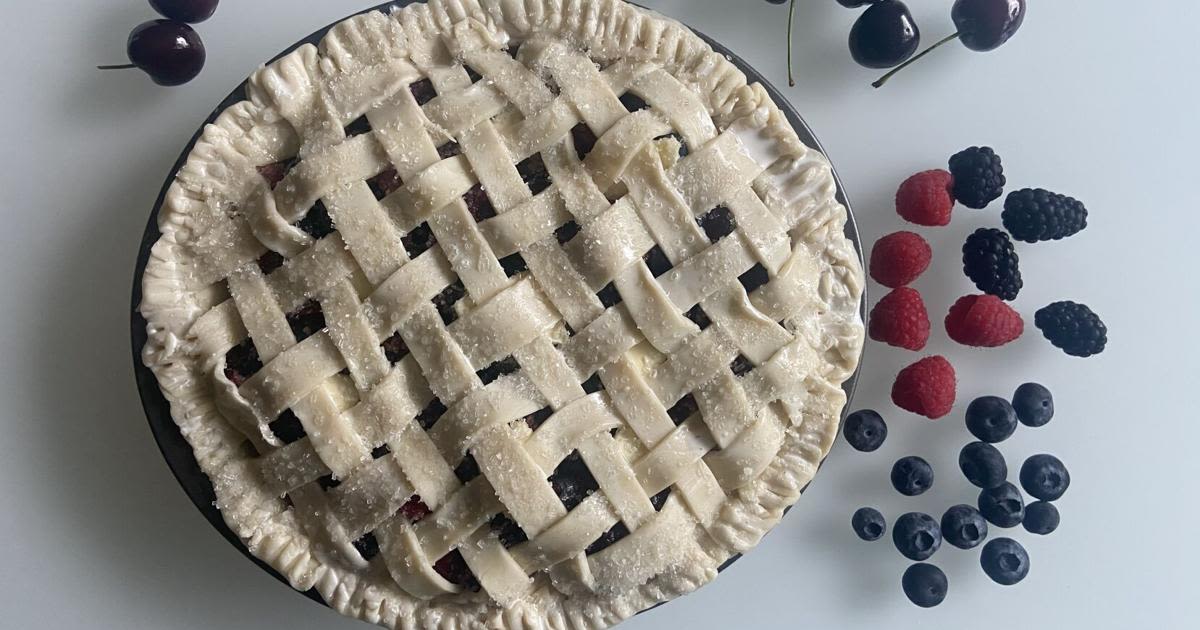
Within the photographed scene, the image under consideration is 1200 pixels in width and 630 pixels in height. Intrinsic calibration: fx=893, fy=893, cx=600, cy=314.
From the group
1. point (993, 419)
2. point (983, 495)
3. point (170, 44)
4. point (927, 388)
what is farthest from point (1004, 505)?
point (170, 44)

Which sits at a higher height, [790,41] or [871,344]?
[790,41]

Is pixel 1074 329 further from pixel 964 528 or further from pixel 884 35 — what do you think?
pixel 884 35

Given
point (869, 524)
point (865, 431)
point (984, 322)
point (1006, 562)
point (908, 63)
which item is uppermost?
point (908, 63)

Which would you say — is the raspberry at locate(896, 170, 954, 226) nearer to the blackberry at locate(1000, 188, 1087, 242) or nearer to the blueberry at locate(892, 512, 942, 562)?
the blackberry at locate(1000, 188, 1087, 242)

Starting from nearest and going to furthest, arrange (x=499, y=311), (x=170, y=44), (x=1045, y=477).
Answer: (x=499, y=311)
(x=170, y=44)
(x=1045, y=477)

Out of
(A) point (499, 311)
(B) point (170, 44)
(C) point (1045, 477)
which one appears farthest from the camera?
(C) point (1045, 477)

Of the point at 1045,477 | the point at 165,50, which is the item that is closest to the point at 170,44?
the point at 165,50

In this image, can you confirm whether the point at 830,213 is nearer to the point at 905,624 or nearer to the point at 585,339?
the point at 585,339

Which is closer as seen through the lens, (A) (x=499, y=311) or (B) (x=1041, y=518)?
(A) (x=499, y=311)
